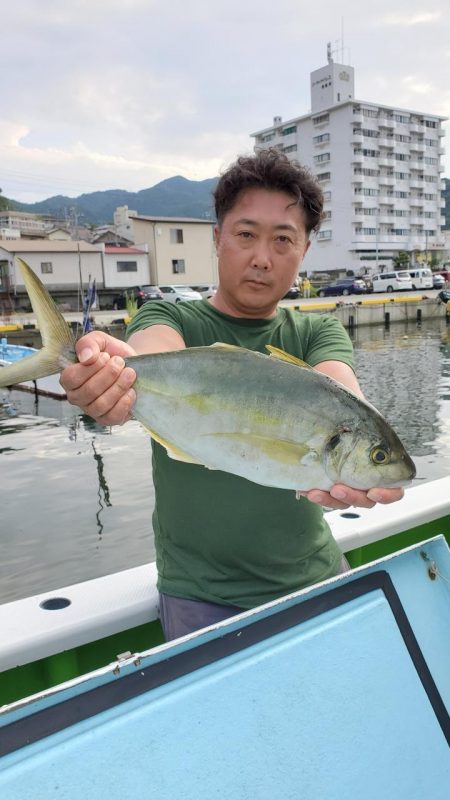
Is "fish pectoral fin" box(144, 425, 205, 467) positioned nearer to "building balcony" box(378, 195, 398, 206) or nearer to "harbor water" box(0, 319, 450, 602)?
"harbor water" box(0, 319, 450, 602)

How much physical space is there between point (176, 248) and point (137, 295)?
33.6ft

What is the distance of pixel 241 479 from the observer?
2.17 metres

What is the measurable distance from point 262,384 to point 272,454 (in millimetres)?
226

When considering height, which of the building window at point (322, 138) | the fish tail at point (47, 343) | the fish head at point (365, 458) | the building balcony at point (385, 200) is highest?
the building window at point (322, 138)

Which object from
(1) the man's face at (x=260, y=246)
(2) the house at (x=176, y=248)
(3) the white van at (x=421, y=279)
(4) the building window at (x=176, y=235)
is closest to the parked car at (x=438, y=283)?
(3) the white van at (x=421, y=279)

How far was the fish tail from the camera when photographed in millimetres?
1817

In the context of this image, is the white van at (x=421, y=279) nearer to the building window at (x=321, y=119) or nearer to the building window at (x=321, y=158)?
the building window at (x=321, y=158)

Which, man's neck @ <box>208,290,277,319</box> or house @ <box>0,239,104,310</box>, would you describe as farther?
house @ <box>0,239,104,310</box>

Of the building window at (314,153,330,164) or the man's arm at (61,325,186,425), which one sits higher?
the building window at (314,153,330,164)

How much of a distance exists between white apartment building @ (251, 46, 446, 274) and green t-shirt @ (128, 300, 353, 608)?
277 feet

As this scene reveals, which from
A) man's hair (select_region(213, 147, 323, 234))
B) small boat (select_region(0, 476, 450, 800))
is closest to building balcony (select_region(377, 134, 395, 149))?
man's hair (select_region(213, 147, 323, 234))

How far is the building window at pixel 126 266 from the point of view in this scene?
5276 centimetres

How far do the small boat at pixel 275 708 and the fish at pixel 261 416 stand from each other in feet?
1.26

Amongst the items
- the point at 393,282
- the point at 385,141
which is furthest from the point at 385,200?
the point at 393,282
